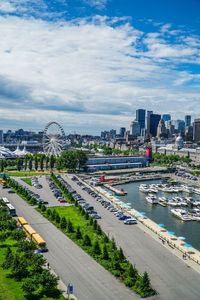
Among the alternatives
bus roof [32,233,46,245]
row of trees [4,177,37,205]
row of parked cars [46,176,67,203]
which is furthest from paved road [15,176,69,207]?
bus roof [32,233,46,245]

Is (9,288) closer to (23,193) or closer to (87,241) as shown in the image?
(87,241)

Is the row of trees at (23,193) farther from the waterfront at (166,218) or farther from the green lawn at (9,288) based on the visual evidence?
the green lawn at (9,288)

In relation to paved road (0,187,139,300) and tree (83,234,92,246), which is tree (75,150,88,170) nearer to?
paved road (0,187,139,300)

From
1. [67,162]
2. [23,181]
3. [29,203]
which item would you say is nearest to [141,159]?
[67,162]

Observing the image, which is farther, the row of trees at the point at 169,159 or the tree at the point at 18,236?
the row of trees at the point at 169,159

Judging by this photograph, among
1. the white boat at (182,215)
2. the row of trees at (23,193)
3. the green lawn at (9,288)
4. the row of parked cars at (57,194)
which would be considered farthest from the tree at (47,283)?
the white boat at (182,215)

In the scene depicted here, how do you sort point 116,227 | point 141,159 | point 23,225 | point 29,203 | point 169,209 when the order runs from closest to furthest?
point 23,225 < point 116,227 < point 29,203 < point 169,209 < point 141,159

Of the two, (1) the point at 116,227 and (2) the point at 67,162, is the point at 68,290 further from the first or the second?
(2) the point at 67,162

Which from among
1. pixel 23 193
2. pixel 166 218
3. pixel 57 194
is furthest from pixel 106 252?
pixel 23 193
